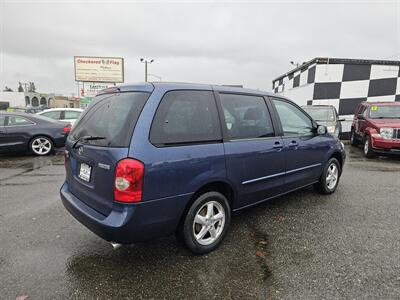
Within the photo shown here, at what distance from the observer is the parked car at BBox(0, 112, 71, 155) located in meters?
6.80

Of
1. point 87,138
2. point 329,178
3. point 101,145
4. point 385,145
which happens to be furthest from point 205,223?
point 385,145

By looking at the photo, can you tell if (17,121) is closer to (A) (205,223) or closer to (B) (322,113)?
(A) (205,223)

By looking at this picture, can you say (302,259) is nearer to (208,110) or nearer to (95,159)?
(208,110)

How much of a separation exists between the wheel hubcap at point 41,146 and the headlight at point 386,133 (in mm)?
8892

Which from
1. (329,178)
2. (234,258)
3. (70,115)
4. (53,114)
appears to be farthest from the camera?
(70,115)

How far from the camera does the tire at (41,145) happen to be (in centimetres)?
709

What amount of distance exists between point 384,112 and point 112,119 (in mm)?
7966

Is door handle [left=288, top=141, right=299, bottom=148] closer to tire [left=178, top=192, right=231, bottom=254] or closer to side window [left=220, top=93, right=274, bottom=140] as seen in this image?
side window [left=220, top=93, right=274, bottom=140]

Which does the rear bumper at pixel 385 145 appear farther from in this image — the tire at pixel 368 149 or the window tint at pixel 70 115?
the window tint at pixel 70 115

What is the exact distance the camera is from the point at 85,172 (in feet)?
7.77

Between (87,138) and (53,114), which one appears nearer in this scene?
(87,138)

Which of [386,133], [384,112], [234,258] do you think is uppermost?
[384,112]

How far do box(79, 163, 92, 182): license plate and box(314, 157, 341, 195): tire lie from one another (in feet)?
10.8

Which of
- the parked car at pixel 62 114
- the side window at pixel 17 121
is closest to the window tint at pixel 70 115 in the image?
the parked car at pixel 62 114
